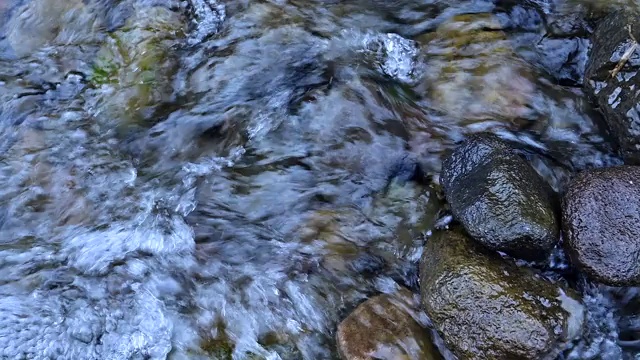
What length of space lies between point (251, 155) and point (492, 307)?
1.97 m

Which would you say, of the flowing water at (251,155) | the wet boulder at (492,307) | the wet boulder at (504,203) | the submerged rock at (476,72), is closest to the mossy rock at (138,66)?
the flowing water at (251,155)

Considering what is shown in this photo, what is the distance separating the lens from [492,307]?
3.07 meters

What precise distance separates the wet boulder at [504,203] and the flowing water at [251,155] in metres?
0.31

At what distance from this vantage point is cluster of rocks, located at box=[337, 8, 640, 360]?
10.1 ft

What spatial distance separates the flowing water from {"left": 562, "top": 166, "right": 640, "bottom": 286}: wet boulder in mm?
235

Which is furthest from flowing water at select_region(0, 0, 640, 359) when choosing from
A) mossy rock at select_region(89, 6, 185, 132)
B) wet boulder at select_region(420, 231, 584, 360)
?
wet boulder at select_region(420, 231, 584, 360)

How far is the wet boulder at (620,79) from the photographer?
11.7 feet

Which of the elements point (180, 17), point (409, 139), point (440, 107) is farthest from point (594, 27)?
point (180, 17)

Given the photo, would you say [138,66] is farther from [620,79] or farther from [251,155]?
[620,79]

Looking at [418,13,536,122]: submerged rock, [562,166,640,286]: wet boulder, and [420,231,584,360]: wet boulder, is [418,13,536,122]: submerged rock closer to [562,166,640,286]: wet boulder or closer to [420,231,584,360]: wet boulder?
[562,166,640,286]: wet boulder

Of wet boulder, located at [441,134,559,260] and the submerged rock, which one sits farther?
the submerged rock

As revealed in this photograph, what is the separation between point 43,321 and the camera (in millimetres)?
3514

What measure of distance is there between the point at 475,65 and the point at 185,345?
8.94ft

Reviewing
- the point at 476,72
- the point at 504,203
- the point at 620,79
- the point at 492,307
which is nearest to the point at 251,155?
the point at 476,72
